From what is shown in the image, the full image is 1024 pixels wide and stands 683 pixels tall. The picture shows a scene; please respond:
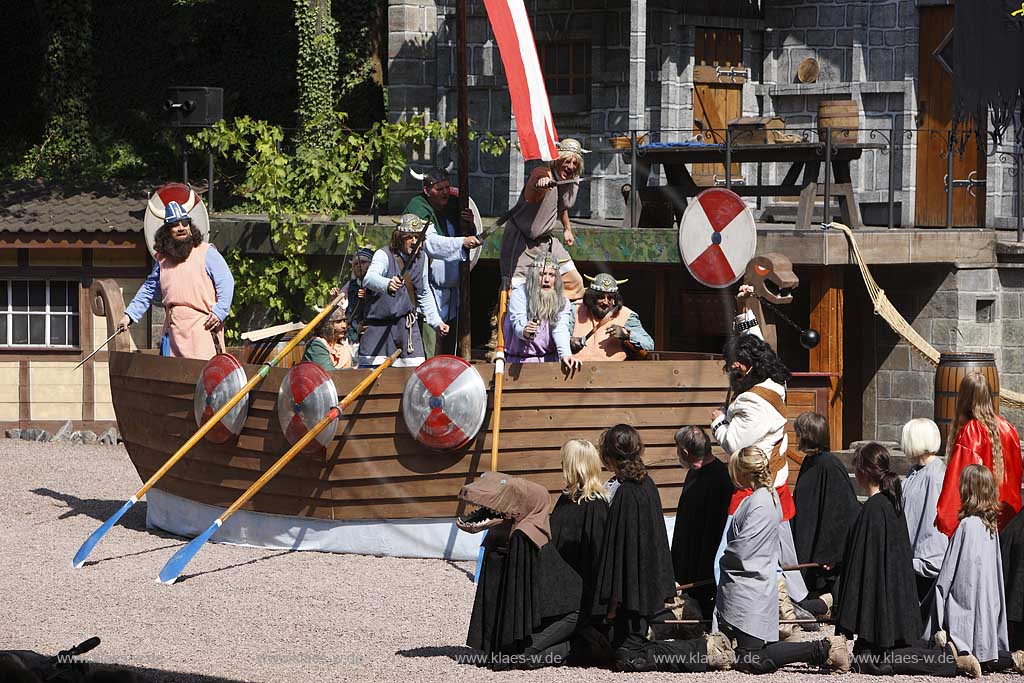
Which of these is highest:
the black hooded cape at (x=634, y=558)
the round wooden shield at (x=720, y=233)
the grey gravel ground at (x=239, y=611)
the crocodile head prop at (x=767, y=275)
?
the round wooden shield at (x=720, y=233)

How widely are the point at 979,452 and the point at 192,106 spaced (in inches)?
510

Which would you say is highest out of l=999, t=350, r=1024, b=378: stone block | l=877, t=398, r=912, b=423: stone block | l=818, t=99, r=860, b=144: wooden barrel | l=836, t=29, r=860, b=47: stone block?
l=836, t=29, r=860, b=47: stone block

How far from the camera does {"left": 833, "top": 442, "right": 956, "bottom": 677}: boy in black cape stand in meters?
7.52

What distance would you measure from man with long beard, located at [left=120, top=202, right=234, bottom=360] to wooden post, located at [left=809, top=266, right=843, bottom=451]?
572 cm

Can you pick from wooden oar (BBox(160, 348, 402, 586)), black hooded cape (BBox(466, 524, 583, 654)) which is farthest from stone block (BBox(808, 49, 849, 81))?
black hooded cape (BBox(466, 524, 583, 654))

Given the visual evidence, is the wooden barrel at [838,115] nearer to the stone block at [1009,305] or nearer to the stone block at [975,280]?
the stone block at [975,280]

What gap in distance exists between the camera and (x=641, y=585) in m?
7.64

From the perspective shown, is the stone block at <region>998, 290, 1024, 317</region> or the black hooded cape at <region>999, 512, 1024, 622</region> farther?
the stone block at <region>998, 290, 1024, 317</region>

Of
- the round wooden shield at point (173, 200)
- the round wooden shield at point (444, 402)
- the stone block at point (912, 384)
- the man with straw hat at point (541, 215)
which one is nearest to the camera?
the round wooden shield at point (444, 402)

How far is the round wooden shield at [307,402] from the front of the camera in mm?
10242

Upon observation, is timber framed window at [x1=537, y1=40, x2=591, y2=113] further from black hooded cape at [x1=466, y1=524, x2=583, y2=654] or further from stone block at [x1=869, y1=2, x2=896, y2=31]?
black hooded cape at [x1=466, y1=524, x2=583, y2=654]

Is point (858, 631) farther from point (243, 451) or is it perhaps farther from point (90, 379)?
point (90, 379)

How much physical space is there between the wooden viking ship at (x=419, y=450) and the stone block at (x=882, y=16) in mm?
8620

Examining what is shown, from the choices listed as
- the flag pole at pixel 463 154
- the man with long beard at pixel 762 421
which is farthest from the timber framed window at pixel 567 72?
the man with long beard at pixel 762 421
